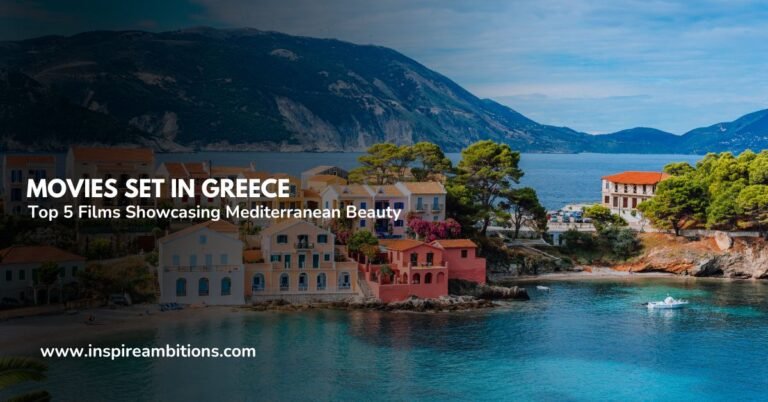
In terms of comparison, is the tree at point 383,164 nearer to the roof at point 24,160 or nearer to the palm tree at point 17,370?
the roof at point 24,160

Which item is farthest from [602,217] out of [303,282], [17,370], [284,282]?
[17,370]

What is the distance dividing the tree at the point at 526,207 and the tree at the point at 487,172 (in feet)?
1.28

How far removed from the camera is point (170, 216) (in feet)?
95.8

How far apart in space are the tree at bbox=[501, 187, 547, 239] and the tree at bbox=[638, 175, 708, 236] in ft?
14.5

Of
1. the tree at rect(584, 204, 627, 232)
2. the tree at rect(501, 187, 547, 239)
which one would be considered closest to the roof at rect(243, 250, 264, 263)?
the tree at rect(501, 187, 547, 239)

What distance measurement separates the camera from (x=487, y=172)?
116 feet

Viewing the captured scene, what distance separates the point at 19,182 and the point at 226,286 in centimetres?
896

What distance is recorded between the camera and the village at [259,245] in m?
24.3

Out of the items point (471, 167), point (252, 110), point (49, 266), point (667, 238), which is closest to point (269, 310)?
point (49, 266)

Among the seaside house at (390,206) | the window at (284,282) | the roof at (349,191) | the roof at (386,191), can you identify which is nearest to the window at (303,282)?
the window at (284,282)

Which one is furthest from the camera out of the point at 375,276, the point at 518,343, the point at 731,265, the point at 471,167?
the point at 471,167

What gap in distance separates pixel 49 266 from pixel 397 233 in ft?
40.5

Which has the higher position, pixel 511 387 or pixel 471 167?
pixel 471 167

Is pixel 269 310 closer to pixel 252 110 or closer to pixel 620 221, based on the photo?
pixel 620 221
